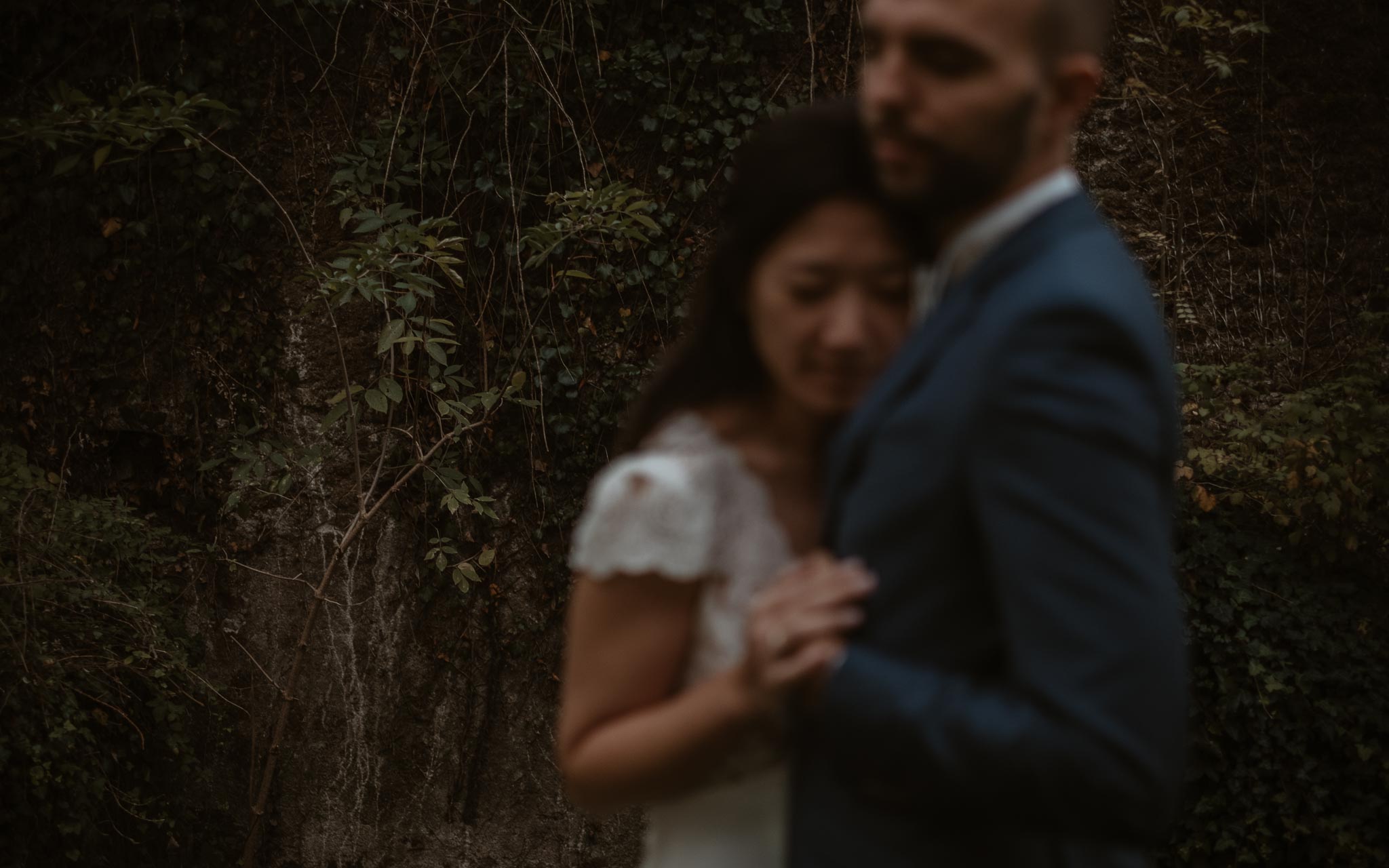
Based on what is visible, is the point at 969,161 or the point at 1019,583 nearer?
the point at 1019,583

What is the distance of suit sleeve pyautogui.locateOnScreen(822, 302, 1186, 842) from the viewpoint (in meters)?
0.88

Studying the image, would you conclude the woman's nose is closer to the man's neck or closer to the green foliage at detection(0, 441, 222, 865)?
the man's neck

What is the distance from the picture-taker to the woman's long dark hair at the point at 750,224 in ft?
3.98

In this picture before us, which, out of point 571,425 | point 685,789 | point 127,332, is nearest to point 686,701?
point 685,789

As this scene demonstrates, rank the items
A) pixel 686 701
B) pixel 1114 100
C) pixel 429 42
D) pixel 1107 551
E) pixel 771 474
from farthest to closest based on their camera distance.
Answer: pixel 1114 100, pixel 429 42, pixel 771 474, pixel 686 701, pixel 1107 551

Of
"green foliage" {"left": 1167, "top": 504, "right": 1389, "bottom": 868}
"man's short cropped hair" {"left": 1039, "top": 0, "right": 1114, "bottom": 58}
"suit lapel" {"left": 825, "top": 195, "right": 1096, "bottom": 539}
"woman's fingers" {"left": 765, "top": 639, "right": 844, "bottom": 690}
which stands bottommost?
"green foliage" {"left": 1167, "top": 504, "right": 1389, "bottom": 868}

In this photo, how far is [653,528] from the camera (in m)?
1.21

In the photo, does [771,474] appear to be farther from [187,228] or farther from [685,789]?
[187,228]

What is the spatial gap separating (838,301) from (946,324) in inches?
7.2

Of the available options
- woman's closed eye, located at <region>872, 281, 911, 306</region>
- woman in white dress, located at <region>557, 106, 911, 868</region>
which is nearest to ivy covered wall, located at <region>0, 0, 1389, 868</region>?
woman in white dress, located at <region>557, 106, 911, 868</region>

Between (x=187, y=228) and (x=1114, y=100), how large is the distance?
14.7 feet

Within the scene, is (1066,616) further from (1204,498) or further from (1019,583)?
(1204,498)

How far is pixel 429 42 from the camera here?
5594mm

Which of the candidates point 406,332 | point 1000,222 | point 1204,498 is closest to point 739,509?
point 1000,222
